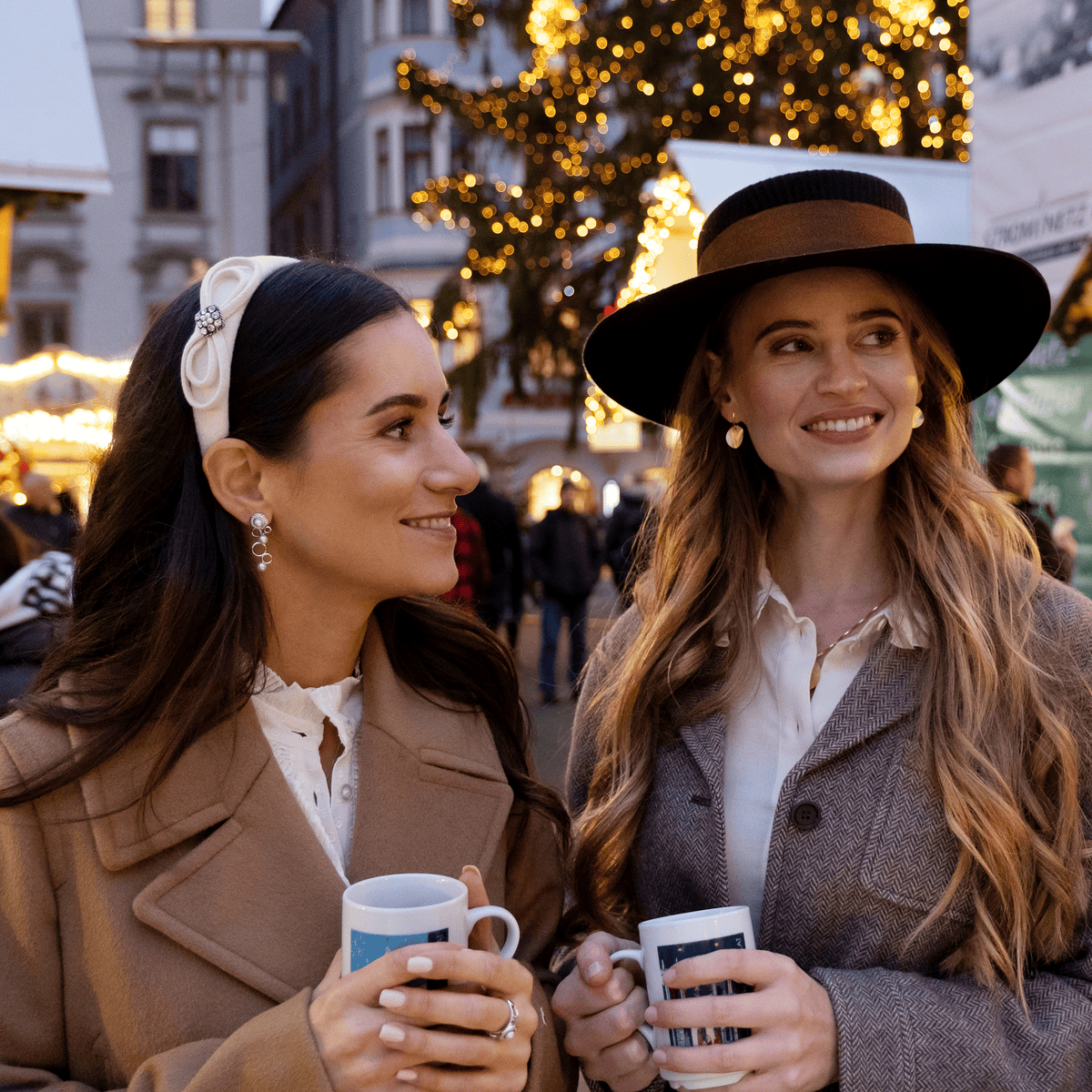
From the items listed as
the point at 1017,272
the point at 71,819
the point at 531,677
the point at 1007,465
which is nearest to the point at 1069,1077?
the point at 1017,272

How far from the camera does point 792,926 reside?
1856mm

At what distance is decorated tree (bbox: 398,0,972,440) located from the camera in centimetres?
922

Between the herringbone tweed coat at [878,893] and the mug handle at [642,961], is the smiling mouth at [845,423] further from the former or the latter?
the mug handle at [642,961]

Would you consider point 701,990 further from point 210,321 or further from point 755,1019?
point 210,321

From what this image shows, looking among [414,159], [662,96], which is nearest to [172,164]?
[414,159]

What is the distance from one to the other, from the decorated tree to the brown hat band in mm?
5997

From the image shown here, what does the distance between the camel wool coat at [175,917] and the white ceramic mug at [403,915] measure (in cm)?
16

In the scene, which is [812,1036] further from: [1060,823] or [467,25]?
[467,25]

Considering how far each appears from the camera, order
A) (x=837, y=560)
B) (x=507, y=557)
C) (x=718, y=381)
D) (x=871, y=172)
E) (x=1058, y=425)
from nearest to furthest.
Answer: (x=837, y=560) < (x=718, y=381) < (x=1058, y=425) < (x=871, y=172) < (x=507, y=557)

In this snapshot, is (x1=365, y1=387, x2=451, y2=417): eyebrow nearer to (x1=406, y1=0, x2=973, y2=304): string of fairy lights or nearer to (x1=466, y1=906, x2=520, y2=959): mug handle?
(x1=466, y1=906, x2=520, y2=959): mug handle

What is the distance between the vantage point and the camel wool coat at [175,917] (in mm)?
1539

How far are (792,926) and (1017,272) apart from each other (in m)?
1.21

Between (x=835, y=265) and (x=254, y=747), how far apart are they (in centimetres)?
126

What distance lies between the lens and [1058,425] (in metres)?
4.50
